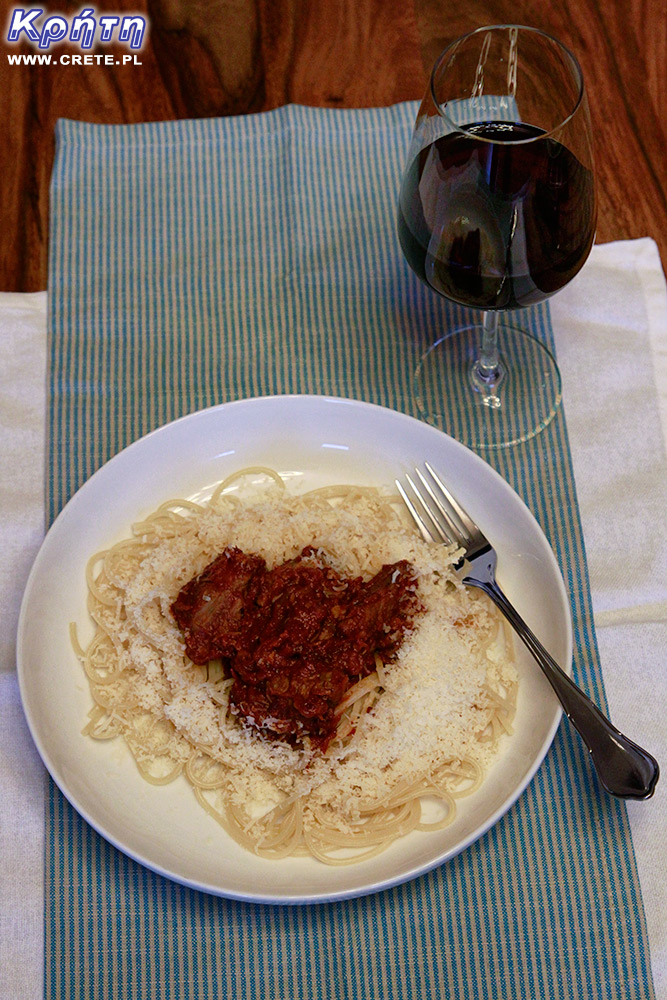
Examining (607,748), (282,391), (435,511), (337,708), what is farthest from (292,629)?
(282,391)

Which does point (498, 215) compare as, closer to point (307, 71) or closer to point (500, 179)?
point (500, 179)

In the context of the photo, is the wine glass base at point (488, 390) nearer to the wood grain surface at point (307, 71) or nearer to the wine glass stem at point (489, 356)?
the wine glass stem at point (489, 356)

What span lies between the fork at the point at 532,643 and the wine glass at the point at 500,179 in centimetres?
31

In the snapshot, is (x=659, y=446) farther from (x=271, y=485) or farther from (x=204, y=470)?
(x=204, y=470)

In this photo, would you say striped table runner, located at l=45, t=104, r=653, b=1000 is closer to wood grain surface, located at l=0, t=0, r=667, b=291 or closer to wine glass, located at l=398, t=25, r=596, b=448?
wood grain surface, located at l=0, t=0, r=667, b=291


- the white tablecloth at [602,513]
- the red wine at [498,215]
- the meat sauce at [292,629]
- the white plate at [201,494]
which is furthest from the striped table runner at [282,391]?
the red wine at [498,215]

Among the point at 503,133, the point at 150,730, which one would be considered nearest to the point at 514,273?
the point at 503,133

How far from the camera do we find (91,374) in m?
2.59

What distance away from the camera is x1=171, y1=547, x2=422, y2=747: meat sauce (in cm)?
189

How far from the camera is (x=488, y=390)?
254 centimetres

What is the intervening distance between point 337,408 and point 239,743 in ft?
2.63

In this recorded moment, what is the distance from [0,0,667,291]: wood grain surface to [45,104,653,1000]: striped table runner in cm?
12

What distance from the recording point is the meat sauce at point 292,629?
74.3 inches

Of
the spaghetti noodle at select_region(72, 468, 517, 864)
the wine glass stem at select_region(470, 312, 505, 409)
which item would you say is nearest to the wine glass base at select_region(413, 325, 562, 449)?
the wine glass stem at select_region(470, 312, 505, 409)
